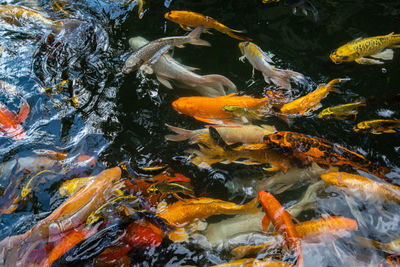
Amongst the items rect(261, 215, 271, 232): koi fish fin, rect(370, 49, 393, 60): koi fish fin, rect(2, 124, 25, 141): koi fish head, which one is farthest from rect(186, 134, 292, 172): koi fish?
rect(370, 49, 393, 60): koi fish fin

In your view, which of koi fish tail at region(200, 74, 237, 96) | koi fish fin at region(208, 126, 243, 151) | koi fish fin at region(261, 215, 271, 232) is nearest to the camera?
koi fish fin at region(261, 215, 271, 232)

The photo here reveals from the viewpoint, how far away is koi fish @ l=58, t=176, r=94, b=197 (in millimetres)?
2748

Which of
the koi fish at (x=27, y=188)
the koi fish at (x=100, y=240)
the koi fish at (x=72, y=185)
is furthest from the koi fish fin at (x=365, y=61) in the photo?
the koi fish at (x=27, y=188)

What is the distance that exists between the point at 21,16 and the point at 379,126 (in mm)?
5277

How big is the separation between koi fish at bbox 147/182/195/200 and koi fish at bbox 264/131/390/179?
3.44 ft

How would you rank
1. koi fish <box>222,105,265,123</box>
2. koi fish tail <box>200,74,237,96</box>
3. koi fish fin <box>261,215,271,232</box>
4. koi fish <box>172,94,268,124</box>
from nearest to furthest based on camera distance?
koi fish fin <box>261,215,271,232</box>, koi fish <box>222,105,265,123</box>, koi fish <box>172,94,268,124</box>, koi fish tail <box>200,74,237,96</box>

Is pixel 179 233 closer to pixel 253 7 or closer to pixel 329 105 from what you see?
pixel 329 105

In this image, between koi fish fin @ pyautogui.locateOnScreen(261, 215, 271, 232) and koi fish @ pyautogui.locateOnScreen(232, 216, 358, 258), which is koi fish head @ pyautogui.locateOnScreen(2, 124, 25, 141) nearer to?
koi fish @ pyautogui.locateOnScreen(232, 216, 358, 258)

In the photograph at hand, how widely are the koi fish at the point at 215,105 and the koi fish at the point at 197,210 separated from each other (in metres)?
1.00

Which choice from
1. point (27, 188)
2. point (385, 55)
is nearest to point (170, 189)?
point (27, 188)

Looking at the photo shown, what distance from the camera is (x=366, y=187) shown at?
2.61m

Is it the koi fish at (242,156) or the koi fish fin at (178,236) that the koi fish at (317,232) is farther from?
the koi fish at (242,156)

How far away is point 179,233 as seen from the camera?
250cm

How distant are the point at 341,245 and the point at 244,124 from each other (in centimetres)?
152
